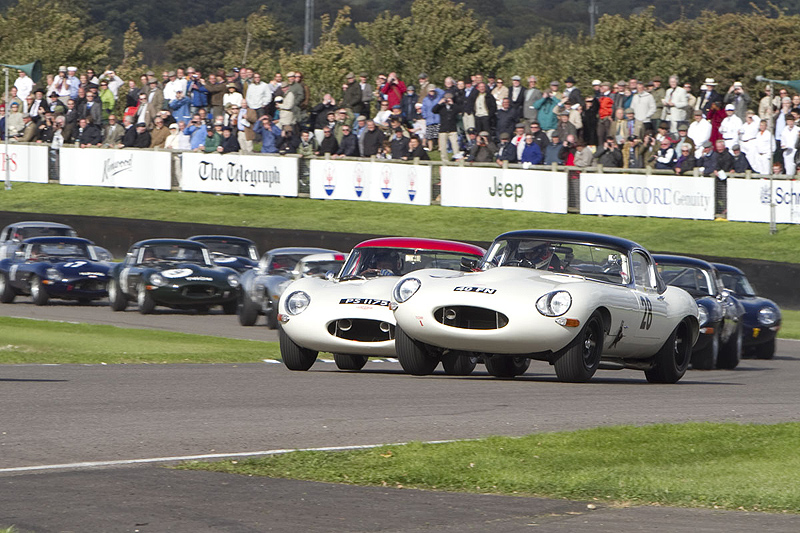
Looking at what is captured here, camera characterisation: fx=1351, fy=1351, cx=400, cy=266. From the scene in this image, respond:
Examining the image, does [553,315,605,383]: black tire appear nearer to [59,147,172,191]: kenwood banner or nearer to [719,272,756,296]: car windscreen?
[719,272,756,296]: car windscreen

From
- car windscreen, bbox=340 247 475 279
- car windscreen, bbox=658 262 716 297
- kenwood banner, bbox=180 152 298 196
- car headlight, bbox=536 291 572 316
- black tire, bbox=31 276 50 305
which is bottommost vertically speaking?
black tire, bbox=31 276 50 305

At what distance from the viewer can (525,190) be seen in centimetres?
3025

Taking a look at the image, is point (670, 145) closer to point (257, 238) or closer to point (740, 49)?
point (257, 238)

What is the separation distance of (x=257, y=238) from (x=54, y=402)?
63.3ft

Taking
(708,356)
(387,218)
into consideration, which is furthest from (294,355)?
(387,218)

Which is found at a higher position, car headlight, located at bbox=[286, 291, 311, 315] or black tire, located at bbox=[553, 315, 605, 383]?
car headlight, located at bbox=[286, 291, 311, 315]

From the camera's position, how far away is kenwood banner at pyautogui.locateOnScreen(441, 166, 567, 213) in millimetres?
29781

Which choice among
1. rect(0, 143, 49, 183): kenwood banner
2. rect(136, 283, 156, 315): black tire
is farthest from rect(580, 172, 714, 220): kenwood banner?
rect(0, 143, 49, 183): kenwood banner

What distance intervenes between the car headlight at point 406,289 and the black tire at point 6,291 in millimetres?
14007

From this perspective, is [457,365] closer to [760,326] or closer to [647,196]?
[760,326]

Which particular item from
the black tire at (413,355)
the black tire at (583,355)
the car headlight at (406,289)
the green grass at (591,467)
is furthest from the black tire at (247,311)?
the green grass at (591,467)

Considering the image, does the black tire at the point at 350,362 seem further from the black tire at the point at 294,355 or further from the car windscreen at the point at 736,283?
the car windscreen at the point at 736,283

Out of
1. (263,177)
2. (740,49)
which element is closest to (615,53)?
(740,49)

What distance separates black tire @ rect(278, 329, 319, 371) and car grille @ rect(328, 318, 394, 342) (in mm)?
768
